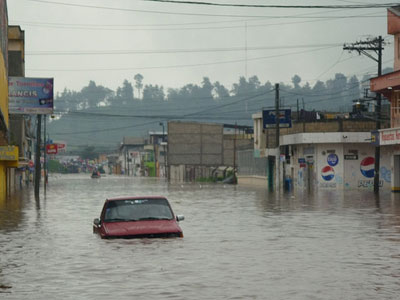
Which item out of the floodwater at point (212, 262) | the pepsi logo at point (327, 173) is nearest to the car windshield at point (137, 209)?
the floodwater at point (212, 262)

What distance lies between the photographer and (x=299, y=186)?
84.6 metres

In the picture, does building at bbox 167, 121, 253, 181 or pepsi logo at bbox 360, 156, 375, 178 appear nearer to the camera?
pepsi logo at bbox 360, 156, 375, 178

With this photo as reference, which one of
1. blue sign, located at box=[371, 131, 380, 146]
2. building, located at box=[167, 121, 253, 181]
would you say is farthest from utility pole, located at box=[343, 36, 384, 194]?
building, located at box=[167, 121, 253, 181]

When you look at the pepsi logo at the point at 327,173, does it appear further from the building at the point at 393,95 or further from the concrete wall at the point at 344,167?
the building at the point at 393,95

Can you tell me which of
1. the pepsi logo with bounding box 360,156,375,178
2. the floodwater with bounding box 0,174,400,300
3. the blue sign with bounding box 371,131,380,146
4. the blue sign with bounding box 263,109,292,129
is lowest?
the floodwater with bounding box 0,174,400,300

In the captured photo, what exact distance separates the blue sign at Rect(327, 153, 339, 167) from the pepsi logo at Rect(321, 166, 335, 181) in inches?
15.3

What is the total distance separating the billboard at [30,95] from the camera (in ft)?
208

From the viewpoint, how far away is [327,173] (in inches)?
3137

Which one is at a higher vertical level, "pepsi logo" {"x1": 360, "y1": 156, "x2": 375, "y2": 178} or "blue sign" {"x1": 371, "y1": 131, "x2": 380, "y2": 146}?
"blue sign" {"x1": 371, "y1": 131, "x2": 380, "y2": 146}

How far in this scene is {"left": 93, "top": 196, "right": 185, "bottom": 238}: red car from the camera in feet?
66.8

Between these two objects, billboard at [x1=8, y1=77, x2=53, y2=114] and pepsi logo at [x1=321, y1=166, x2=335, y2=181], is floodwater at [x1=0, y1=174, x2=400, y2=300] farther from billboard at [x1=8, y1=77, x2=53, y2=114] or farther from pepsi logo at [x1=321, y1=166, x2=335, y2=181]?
pepsi logo at [x1=321, y1=166, x2=335, y2=181]

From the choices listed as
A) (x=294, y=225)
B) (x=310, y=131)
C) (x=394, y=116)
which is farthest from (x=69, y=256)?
(x=310, y=131)

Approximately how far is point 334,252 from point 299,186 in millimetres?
65519

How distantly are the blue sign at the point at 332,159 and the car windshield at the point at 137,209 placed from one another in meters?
59.1
